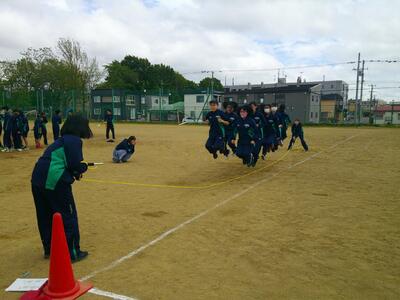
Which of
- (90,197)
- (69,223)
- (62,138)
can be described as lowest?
(90,197)

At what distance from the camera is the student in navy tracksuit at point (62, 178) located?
443 centimetres

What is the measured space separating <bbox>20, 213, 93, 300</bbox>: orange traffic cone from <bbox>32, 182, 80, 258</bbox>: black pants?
0.79 m

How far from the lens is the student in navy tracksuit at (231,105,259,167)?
11.0 metres

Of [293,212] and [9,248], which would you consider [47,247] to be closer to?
[9,248]

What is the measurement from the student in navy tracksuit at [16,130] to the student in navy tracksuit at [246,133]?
398 inches

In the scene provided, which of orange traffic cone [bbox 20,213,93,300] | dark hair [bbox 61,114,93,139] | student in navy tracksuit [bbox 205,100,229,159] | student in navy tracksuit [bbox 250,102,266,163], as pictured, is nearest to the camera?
orange traffic cone [bbox 20,213,93,300]

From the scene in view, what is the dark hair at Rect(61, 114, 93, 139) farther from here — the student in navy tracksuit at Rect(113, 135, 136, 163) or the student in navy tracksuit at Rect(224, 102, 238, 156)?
the student in navy tracksuit at Rect(113, 135, 136, 163)

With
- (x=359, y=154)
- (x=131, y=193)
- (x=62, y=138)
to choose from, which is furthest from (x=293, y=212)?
(x=359, y=154)

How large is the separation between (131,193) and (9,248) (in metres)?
3.47

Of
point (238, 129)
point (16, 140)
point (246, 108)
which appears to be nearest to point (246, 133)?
point (238, 129)

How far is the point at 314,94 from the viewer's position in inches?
2296

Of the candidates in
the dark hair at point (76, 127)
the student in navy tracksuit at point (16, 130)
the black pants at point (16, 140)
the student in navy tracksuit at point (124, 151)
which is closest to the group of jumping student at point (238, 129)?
the student in navy tracksuit at point (124, 151)

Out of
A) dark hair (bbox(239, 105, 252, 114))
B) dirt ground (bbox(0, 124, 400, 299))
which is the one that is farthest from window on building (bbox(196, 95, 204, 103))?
dirt ground (bbox(0, 124, 400, 299))

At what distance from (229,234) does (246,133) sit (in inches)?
234
